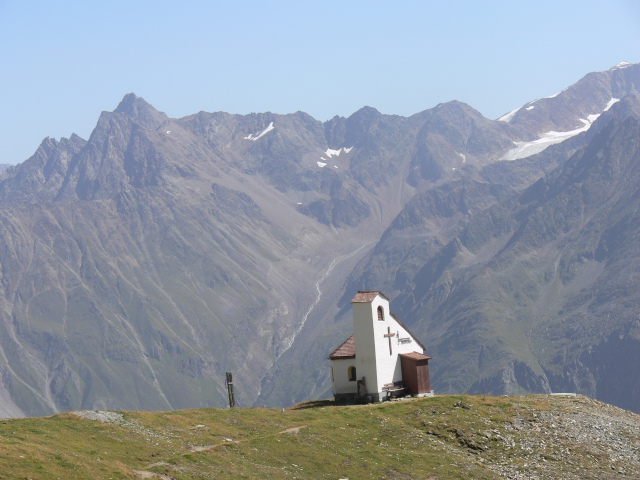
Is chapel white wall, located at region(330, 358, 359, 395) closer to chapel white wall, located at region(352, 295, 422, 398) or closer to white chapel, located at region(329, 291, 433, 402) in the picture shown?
white chapel, located at region(329, 291, 433, 402)

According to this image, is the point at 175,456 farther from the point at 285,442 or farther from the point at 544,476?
the point at 544,476

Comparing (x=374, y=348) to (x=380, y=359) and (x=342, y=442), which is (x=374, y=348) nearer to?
(x=380, y=359)

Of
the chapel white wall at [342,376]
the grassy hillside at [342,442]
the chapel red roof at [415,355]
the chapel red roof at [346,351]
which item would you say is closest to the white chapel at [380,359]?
the chapel red roof at [415,355]

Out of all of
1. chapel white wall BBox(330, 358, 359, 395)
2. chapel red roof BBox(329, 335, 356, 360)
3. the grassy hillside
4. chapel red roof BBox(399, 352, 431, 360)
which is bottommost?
the grassy hillside

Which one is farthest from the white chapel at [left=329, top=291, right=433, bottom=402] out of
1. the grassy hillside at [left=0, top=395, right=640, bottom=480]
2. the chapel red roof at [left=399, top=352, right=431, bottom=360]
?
the grassy hillside at [left=0, top=395, right=640, bottom=480]

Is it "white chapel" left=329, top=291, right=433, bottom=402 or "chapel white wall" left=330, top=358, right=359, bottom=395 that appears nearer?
"white chapel" left=329, top=291, right=433, bottom=402

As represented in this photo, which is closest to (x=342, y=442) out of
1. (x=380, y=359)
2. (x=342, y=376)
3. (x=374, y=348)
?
(x=374, y=348)

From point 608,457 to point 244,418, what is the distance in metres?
28.3

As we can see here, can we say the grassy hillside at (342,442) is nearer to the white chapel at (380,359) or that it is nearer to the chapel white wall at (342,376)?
the white chapel at (380,359)

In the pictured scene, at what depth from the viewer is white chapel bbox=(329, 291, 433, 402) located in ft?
263

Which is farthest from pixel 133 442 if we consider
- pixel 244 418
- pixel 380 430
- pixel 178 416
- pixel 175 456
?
pixel 380 430

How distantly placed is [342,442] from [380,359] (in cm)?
2282

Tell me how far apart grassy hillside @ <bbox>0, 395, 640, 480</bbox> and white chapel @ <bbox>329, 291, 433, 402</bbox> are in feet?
22.7

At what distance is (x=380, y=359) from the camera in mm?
80438
